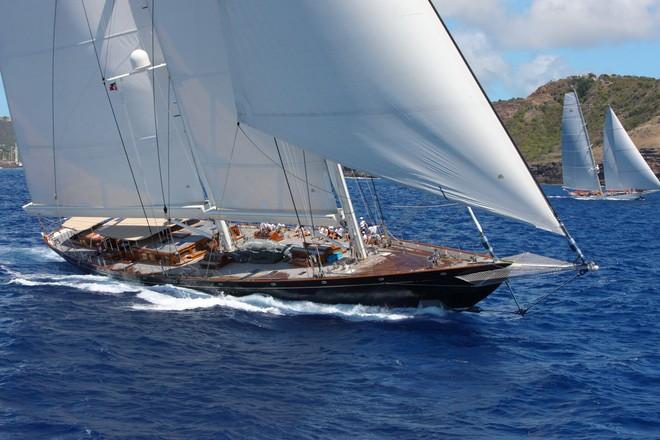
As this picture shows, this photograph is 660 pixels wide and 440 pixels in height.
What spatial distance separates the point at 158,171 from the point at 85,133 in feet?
15.2

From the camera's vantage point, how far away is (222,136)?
33.2 m

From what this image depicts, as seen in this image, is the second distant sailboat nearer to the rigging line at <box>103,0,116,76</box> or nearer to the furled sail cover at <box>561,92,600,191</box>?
the furled sail cover at <box>561,92,600,191</box>

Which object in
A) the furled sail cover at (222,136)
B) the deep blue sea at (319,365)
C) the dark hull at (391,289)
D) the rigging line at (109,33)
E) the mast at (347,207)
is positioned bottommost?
the deep blue sea at (319,365)

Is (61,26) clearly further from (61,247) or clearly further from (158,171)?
(61,247)

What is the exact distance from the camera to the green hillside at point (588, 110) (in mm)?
142225

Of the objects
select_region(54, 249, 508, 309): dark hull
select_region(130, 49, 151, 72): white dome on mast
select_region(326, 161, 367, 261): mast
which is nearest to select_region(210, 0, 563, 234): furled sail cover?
select_region(326, 161, 367, 261): mast

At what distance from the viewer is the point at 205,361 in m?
24.4

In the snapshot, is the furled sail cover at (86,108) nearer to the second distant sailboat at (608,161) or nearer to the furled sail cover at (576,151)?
the second distant sailboat at (608,161)

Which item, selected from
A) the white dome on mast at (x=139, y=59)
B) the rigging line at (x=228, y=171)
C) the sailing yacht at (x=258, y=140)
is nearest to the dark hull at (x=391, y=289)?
the sailing yacht at (x=258, y=140)

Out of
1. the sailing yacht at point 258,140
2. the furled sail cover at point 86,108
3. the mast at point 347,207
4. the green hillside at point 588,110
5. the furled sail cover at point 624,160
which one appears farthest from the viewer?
the green hillside at point 588,110

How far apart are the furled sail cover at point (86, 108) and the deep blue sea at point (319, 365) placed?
5.07 m

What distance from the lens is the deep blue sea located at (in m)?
19.4

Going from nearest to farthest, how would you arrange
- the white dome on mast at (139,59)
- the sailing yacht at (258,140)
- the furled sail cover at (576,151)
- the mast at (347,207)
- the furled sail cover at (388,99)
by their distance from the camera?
1. the furled sail cover at (388,99)
2. the sailing yacht at (258,140)
3. the mast at (347,207)
4. the white dome on mast at (139,59)
5. the furled sail cover at (576,151)

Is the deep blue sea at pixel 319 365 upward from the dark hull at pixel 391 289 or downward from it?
downward
